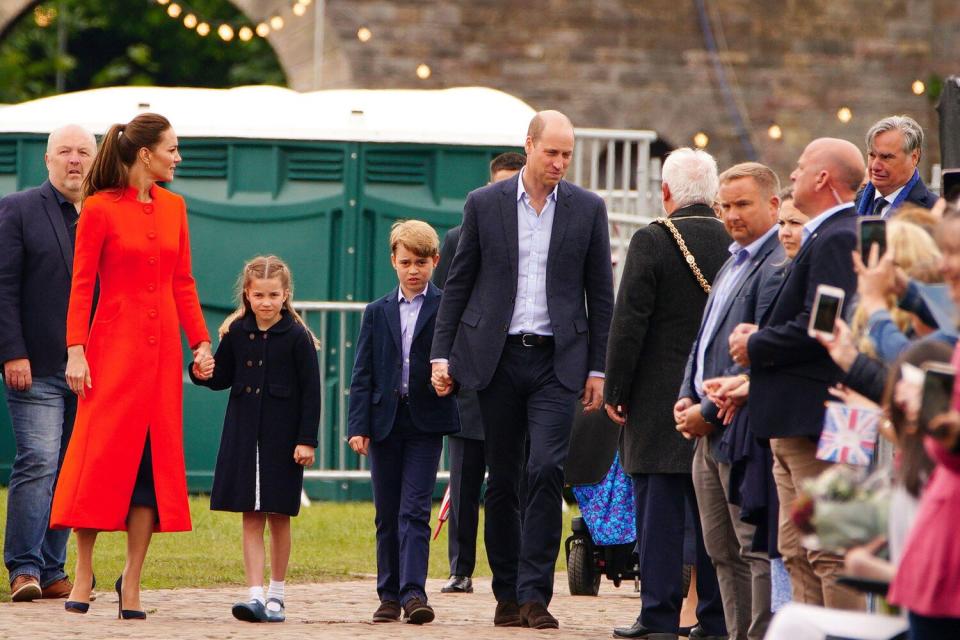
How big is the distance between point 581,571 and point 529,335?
2.04m

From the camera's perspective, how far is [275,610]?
8055 mm

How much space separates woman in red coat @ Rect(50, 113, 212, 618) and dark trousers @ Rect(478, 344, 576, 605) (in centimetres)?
120

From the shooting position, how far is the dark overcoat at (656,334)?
7707mm

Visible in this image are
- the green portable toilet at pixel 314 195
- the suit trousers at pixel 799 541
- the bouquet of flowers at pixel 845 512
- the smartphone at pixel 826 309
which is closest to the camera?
the bouquet of flowers at pixel 845 512

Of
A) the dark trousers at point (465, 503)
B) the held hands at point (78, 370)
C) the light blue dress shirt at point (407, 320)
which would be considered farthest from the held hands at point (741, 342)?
the dark trousers at point (465, 503)

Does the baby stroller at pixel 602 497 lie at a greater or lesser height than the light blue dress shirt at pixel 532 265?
lesser

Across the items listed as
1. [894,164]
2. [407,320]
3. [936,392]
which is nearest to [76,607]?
[407,320]

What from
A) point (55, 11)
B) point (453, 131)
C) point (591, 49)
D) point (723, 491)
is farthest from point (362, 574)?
point (55, 11)

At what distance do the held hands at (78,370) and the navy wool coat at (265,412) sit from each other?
47 centimetres

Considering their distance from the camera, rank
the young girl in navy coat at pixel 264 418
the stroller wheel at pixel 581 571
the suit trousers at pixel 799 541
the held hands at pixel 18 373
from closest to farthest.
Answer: the suit trousers at pixel 799 541 → the young girl in navy coat at pixel 264 418 → the held hands at pixel 18 373 → the stroller wheel at pixel 581 571

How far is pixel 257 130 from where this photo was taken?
534 inches

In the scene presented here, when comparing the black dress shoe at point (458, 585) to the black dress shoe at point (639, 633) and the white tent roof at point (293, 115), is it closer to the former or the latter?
the black dress shoe at point (639, 633)

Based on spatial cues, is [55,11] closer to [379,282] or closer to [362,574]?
[379,282]

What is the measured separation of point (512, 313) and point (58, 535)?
2.37 metres
